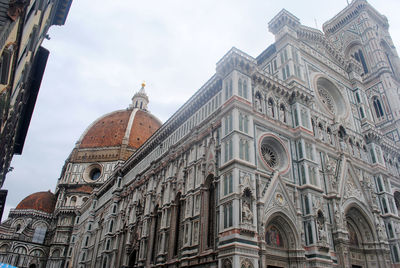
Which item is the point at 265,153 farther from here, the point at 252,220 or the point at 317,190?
the point at 252,220

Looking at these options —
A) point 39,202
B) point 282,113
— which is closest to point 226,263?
point 282,113

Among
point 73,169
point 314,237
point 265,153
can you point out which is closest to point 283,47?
point 265,153

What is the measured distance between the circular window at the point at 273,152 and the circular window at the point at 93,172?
2027 inches

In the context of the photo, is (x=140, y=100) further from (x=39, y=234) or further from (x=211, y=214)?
(x=211, y=214)

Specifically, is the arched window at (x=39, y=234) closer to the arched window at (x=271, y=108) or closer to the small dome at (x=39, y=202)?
the small dome at (x=39, y=202)

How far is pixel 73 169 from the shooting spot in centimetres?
6631

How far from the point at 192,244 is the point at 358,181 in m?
15.3

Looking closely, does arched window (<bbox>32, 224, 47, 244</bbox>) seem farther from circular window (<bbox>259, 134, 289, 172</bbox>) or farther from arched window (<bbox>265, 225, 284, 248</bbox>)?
arched window (<bbox>265, 225, 284, 248</bbox>)

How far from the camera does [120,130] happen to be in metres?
74.6

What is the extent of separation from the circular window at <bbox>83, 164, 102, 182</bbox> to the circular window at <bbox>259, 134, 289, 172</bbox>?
51481 millimetres

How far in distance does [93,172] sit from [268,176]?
182 feet

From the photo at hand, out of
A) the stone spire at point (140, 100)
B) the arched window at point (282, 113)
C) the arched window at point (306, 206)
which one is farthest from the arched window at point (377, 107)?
the stone spire at point (140, 100)

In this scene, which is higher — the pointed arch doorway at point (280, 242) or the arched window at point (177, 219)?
the arched window at point (177, 219)

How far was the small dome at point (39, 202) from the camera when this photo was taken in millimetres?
64125
